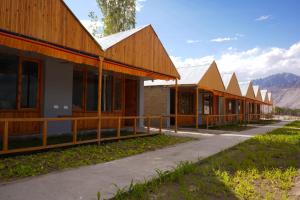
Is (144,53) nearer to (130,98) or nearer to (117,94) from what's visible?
(117,94)

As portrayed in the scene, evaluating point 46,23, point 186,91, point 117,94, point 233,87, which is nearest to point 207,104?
point 186,91

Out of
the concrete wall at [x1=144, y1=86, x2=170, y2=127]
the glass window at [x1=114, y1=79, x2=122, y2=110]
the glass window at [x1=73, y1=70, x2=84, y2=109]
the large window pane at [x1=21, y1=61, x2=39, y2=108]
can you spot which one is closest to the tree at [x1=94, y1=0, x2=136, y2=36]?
the concrete wall at [x1=144, y1=86, x2=170, y2=127]

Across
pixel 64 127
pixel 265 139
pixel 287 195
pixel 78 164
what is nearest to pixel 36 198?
pixel 78 164

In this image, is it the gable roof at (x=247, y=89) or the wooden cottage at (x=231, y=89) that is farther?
the gable roof at (x=247, y=89)

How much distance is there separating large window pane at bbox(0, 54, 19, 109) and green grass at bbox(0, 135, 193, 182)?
2.68 metres

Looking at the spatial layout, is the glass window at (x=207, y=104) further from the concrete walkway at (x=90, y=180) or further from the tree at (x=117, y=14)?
the concrete walkway at (x=90, y=180)

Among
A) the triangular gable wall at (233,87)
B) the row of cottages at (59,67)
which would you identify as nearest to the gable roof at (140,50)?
the row of cottages at (59,67)

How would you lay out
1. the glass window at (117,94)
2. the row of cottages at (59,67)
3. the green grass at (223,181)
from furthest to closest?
the glass window at (117,94) < the row of cottages at (59,67) < the green grass at (223,181)

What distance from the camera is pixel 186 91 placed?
22.6 meters

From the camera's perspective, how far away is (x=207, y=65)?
816 inches

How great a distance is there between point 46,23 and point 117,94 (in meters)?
7.48

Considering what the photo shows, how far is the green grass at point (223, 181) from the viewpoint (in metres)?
4.88

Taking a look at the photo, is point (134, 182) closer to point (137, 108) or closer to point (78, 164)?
point (78, 164)

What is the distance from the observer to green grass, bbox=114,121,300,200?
16.0 feet
